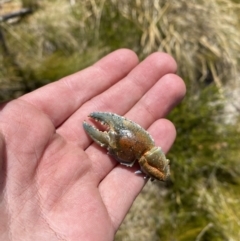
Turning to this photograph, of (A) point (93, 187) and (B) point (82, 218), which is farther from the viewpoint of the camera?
(A) point (93, 187)

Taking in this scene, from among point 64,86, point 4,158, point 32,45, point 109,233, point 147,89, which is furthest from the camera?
point 32,45

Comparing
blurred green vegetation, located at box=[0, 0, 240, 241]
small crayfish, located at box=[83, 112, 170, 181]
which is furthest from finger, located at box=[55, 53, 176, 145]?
blurred green vegetation, located at box=[0, 0, 240, 241]

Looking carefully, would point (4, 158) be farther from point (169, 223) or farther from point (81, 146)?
point (169, 223)

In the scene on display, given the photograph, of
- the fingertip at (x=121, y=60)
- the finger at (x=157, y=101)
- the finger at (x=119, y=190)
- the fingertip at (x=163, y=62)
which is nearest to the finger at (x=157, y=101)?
the finger at (x=157, y=101)

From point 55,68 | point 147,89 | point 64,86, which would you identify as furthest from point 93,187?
point 55,68

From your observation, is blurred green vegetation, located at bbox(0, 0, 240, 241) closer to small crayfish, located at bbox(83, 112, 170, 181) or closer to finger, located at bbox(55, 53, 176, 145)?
finger, located at bbox(55, 53, 176, 145)

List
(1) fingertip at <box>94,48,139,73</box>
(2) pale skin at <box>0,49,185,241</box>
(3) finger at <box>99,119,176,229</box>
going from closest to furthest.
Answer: (2) pale skin at <box>0,49,185,241</box>
(3) finger at <box>99,119,176,229</box>
(1) fingertip at <box>94,48,139,73</box>
